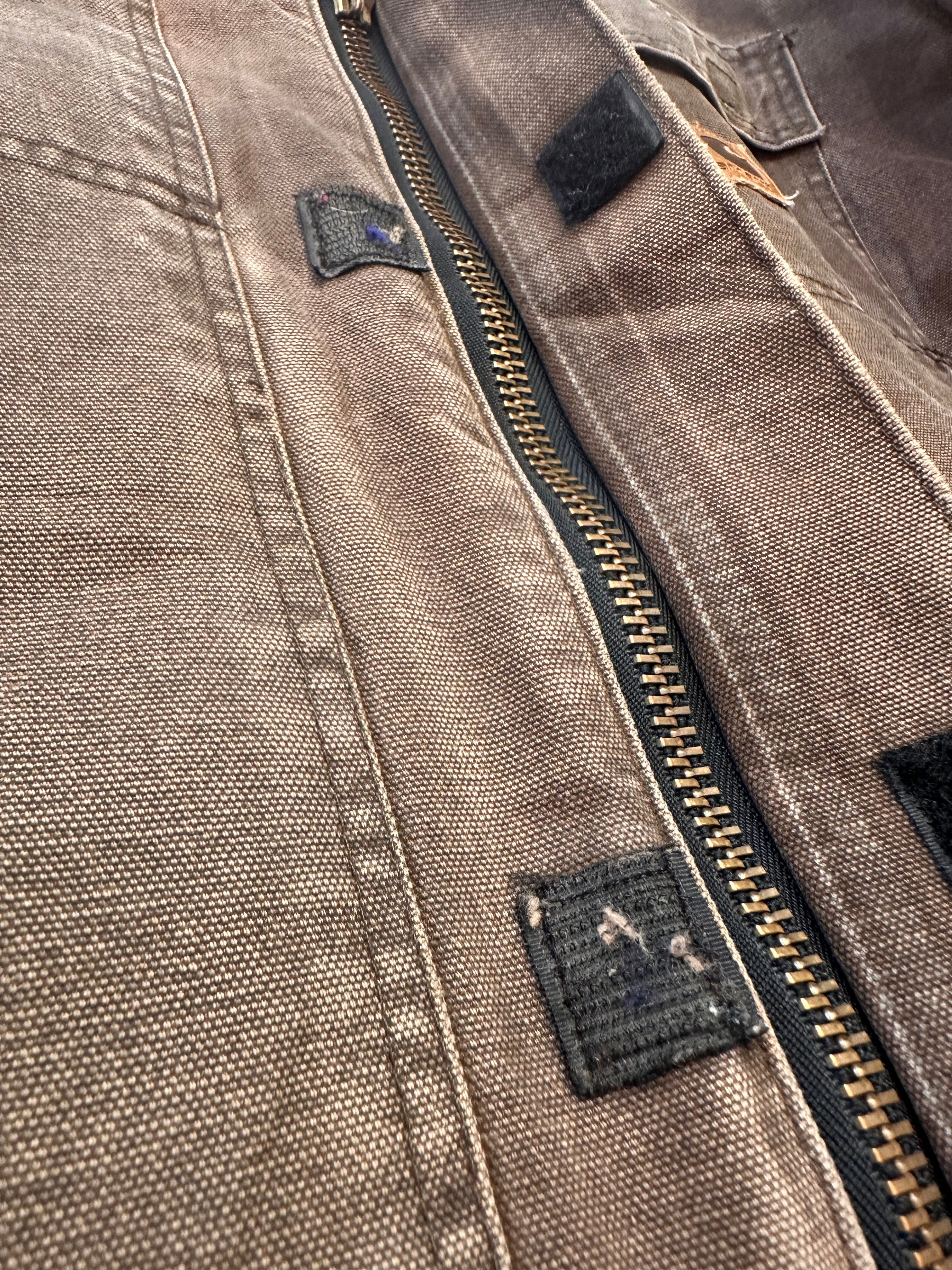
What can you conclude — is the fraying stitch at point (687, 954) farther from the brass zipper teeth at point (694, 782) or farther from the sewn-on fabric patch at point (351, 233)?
the sewn-on fabric patch at point (351, 233)

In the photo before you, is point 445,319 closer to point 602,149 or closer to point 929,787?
point 602,149

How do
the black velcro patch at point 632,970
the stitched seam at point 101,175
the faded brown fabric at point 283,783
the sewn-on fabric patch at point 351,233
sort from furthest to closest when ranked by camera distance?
the sewn-on fabric patch at point 351,233, the stitched seam at point 101,175, the black velcro patch at point 632,970, the faded brown fabric at point 283,783

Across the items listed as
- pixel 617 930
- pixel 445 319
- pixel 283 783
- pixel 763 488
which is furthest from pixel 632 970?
pixel 445 319

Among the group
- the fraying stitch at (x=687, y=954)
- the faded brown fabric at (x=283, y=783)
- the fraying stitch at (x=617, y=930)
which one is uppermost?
the fraying stitch at (x=687, y=954)

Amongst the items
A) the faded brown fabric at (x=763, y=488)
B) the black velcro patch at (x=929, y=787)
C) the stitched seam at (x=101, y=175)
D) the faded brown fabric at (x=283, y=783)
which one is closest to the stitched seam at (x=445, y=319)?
the faded brown fabric at (x=283, y=783)

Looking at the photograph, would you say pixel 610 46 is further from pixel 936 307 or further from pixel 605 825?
pixel 605 825

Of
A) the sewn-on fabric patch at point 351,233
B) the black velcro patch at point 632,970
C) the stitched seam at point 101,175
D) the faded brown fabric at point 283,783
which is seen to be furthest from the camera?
the sewn-on fabric patch at point 351,233

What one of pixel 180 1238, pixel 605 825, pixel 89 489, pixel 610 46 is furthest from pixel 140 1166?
pixel 610 46
